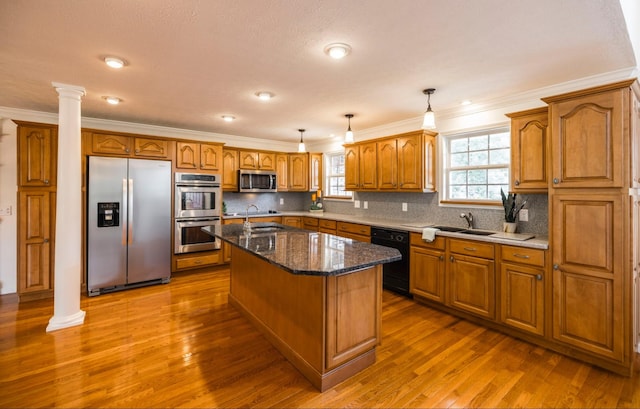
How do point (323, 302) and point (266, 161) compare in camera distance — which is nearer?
point (323, 302)

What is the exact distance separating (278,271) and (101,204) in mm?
2790

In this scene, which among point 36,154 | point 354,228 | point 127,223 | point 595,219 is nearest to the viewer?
point 595,219

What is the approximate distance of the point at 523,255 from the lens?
2.71m

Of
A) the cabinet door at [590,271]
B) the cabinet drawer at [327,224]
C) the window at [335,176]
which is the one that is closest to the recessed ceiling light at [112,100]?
the cabinet drawer at [327,224]

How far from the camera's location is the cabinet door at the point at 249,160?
18.3ft

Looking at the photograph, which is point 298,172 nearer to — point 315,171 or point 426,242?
point 315,171

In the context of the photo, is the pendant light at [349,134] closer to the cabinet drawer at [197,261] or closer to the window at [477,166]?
the window at [477,166]

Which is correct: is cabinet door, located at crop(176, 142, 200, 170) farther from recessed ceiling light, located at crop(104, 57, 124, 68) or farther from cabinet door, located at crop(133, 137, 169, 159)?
recessed ceiling light, located at crop(104, 57, 124, 68)

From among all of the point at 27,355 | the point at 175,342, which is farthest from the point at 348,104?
the point at 27,355

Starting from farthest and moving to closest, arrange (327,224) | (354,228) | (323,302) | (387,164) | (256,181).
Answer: (256,181)
(327,224)
(354,228)
(387,164)
(323,302)

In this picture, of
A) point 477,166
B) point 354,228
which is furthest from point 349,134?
point 477,166

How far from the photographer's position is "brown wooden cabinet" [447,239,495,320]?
295 cm

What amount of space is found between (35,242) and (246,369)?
10.7 feet

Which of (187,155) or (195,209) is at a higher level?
(187,155)
